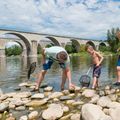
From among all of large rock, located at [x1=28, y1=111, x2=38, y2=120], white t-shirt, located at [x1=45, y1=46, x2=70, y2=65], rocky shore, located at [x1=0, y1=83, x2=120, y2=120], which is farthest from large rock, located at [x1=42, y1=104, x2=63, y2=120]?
white t-shirt, located at [x1=45, y1=46, x2=70, y2=65]

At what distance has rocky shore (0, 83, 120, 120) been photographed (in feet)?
18.5

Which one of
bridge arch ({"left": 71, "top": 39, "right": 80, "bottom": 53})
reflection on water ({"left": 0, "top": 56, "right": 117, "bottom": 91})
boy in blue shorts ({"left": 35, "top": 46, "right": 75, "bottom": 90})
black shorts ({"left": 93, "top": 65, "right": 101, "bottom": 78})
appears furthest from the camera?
bridge arch ({"left": 71, "top": 39, "right": 80, "bottom": 53})

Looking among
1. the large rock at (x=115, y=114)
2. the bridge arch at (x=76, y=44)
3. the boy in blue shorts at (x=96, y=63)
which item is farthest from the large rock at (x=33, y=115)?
the bridge arch at (x=76, y=44)

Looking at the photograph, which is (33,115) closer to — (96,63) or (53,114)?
(53,114)

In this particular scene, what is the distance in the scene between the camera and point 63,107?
691 centimetres

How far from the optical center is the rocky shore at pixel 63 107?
5.64m

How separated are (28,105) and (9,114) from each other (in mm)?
843

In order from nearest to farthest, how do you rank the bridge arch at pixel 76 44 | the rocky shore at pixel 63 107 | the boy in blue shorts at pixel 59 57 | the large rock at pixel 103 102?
the rocky shore at pixel 63 107 → the large rock at pixel 103 102 → the boy in blue shorts at pixel 59 57 → the bridge arch at pixel 76 44

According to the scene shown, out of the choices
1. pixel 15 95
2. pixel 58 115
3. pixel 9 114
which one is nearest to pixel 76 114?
pixel 58 115

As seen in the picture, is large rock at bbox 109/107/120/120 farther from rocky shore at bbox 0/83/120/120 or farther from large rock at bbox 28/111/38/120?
large rock at bbox 28/111/38/120

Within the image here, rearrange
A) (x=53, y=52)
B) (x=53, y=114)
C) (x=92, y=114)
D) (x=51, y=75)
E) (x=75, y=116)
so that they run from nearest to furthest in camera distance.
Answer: (x=92, y=114), (x=75, y=116), (x=53, y=114), (x=53, y=52), (x=51, y=75)

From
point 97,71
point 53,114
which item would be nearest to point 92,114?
point 53,114

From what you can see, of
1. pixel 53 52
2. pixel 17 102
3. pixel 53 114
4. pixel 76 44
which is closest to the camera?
pixel 53 114

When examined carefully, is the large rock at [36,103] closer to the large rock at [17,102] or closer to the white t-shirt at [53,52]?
the large rock at [17,102]
